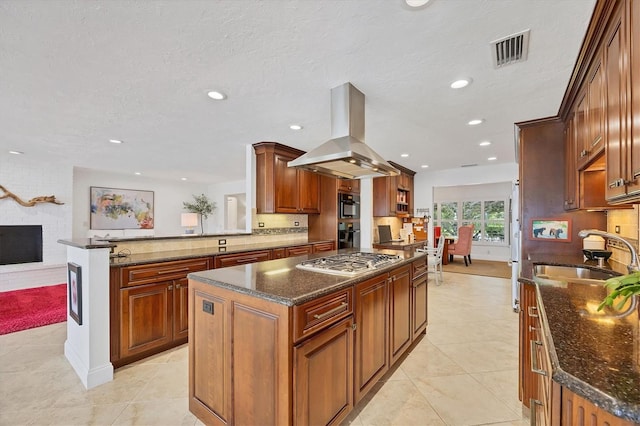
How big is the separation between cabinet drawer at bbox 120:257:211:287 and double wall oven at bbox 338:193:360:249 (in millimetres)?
2469

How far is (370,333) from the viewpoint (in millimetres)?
1877

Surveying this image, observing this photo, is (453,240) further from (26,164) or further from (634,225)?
(26,164)

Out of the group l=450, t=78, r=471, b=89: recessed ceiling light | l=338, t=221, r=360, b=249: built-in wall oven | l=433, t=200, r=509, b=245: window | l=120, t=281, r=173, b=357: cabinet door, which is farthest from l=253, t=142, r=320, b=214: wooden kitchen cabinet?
l=433, t=200, r=509, b=245: window

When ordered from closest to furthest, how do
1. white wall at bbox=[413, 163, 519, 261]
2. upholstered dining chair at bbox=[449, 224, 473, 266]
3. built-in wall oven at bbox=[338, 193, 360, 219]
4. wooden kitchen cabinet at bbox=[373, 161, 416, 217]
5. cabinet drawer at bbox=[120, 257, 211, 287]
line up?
cabinet drawer at bbox=[120, 257, 211, 287], built-in wall oven at bbox=[338, 193, 360, 219], wooden kitchen cabinet at bbox=[373, 161, 416, 217], white wall at bbox=[413, 163, 519, 261], upholstered dining chair at bbox=[449, 224, 473, 266]

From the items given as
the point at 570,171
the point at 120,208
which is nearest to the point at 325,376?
the point at 570,171

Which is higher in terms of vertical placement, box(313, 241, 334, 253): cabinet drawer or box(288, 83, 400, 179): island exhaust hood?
box(288, 83, 400, 179): island exhaust hood

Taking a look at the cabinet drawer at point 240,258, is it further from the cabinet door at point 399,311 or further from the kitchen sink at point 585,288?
the kitchen sink at point 585,288

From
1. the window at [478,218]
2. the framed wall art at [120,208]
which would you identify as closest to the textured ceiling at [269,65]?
the framed wall art at [120,208]

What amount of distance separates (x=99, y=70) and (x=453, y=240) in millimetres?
8020

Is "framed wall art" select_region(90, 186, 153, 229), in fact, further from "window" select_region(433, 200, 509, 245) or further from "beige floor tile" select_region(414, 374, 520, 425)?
"window" select_region(433, 200, 509, 245)

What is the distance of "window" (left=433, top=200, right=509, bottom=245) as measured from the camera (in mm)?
8430

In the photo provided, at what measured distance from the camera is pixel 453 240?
25.3ft

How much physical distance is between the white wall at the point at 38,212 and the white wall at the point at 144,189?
2.72 feet

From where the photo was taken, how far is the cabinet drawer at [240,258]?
2.99 m
